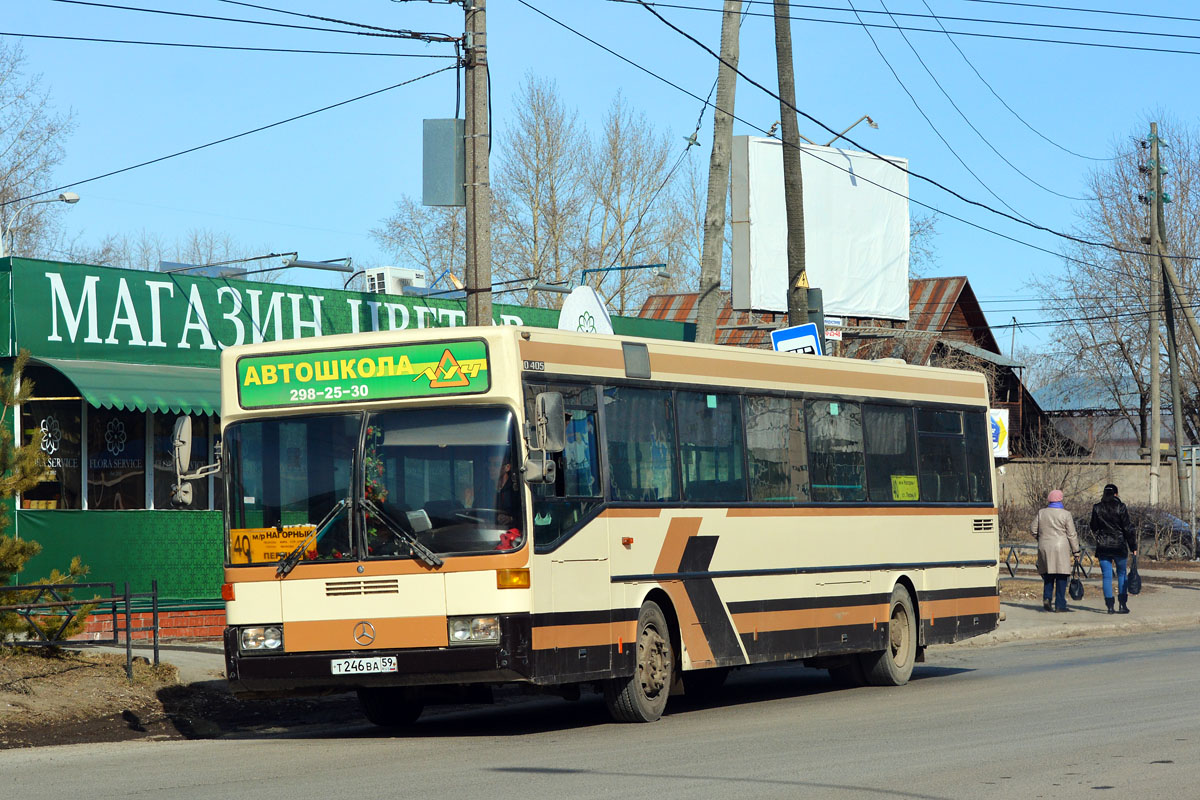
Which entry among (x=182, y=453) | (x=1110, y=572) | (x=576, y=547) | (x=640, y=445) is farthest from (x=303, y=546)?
(x=1110, y=572)

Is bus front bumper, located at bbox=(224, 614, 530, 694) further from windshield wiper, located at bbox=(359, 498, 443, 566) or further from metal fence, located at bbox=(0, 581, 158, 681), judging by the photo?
metal fence, located at bbox=(0, 581, 158, 681)

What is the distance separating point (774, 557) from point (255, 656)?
464 cm

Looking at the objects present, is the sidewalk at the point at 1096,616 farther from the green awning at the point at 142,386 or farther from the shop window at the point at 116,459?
the shop window at the point at 116,459

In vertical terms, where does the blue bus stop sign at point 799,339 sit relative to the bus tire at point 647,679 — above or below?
above

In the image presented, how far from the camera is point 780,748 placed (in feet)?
33.3

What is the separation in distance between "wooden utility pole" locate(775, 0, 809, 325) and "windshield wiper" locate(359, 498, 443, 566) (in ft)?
29.5

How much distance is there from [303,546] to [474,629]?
4.69 ft

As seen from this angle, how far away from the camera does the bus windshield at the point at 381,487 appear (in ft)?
35.6

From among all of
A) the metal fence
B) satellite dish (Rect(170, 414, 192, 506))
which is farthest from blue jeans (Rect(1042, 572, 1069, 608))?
satellite dish (Rect(170, 414, 192, 506))

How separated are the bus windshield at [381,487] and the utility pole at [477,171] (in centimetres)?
350

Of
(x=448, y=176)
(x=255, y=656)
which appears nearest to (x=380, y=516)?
(x=255, y=656)

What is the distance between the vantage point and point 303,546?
36.8 feet

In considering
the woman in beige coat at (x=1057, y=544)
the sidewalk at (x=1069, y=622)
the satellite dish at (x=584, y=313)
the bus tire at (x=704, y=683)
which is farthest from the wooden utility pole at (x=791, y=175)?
the woman in beige coat at (x=1057, y=544)

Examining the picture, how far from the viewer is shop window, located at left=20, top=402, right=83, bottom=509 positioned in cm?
1898
